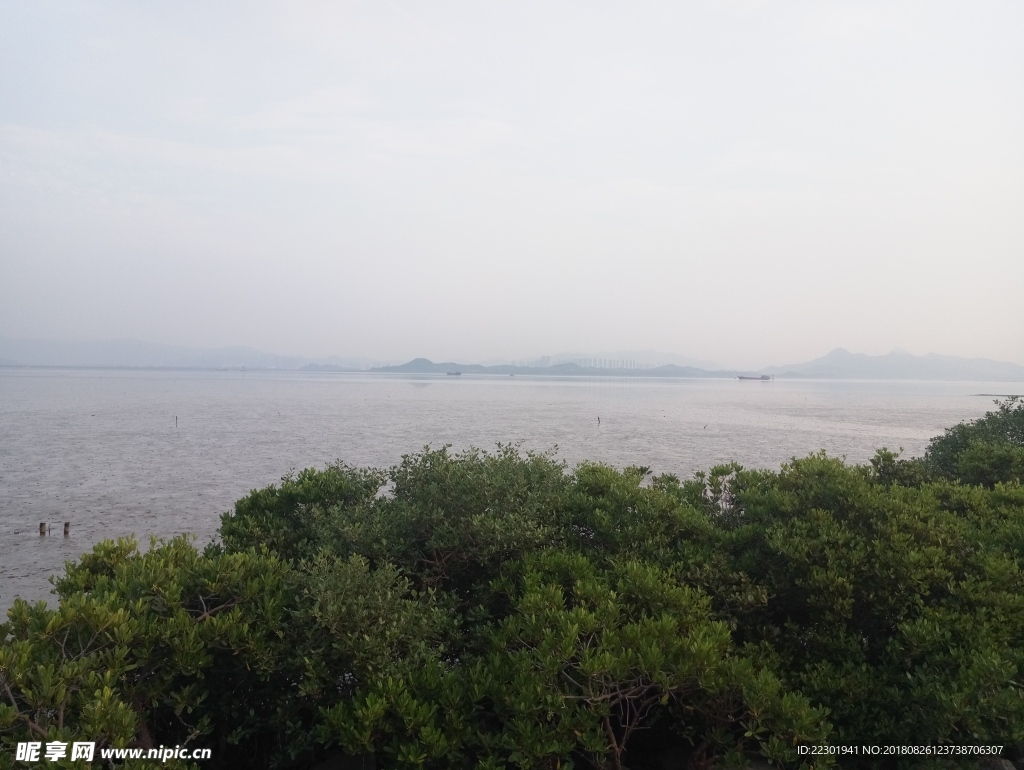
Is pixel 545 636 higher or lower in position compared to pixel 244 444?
higher

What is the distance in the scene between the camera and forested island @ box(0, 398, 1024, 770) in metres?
6.18

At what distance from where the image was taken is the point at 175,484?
1419 inches

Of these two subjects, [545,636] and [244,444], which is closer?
[545,636]

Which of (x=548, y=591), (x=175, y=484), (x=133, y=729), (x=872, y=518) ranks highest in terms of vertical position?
(x=872, y=518)

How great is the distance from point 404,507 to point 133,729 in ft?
15.4

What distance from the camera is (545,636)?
6.54 metres

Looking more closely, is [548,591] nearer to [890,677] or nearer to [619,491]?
[619,491]

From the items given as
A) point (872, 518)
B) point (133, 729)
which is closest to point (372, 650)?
point (133, 729)

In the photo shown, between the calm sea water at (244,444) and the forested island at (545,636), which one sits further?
the calm sea water at (244,444)

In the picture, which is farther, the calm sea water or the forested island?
the calm sea water

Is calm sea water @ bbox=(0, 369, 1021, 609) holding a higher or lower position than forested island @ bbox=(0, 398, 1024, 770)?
lower

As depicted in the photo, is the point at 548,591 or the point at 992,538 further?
the point at 992,538

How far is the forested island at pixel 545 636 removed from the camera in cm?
618

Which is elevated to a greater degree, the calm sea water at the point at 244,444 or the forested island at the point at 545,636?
the forested island at the point at 545,636
